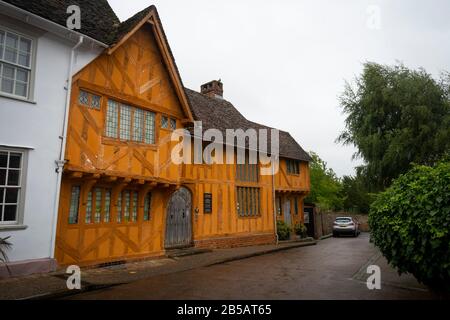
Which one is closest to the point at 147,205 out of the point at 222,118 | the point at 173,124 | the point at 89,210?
the point at 89,210

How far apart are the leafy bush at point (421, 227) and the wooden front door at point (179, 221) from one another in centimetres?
823

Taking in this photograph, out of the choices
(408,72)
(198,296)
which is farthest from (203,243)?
(408,72)

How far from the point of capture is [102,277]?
861cm

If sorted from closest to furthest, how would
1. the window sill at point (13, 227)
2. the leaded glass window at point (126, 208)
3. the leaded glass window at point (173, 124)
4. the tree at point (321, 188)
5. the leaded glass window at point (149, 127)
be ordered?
the window sill at point (13, 227) → the leaded glass window at point (126, 208) → the leaded glass window at point (149, 127) → the leaded glass window at point (173, 124) → the tree at point (321, 188)

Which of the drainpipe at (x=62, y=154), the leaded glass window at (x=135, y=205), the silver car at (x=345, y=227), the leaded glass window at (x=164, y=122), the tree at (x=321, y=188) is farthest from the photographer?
the tree at (x=321, y=188)

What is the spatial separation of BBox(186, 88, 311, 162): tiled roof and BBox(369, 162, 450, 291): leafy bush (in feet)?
31.8

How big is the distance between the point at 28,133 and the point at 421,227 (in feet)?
30.5

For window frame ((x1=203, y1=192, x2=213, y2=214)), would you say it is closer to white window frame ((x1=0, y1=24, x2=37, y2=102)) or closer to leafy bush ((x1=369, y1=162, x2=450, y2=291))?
white window frame ((x1=0, y1=24, x2=37, y2=102))

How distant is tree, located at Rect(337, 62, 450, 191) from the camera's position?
1906cm

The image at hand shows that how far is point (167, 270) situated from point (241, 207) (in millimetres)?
8014

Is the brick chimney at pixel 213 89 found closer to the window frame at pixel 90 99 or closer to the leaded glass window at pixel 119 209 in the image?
the window frame at pixel 90 99

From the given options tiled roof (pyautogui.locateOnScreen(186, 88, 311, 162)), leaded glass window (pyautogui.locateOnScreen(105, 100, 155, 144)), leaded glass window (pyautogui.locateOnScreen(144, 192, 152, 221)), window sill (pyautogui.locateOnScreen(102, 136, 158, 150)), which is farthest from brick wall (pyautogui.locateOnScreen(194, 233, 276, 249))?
leaded glass window (pyautogui.locateOnScreen(105, 100, 155, 144))

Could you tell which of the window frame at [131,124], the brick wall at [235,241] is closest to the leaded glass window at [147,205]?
the window frame at [131,124]

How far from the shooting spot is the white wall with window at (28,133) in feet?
26.8
